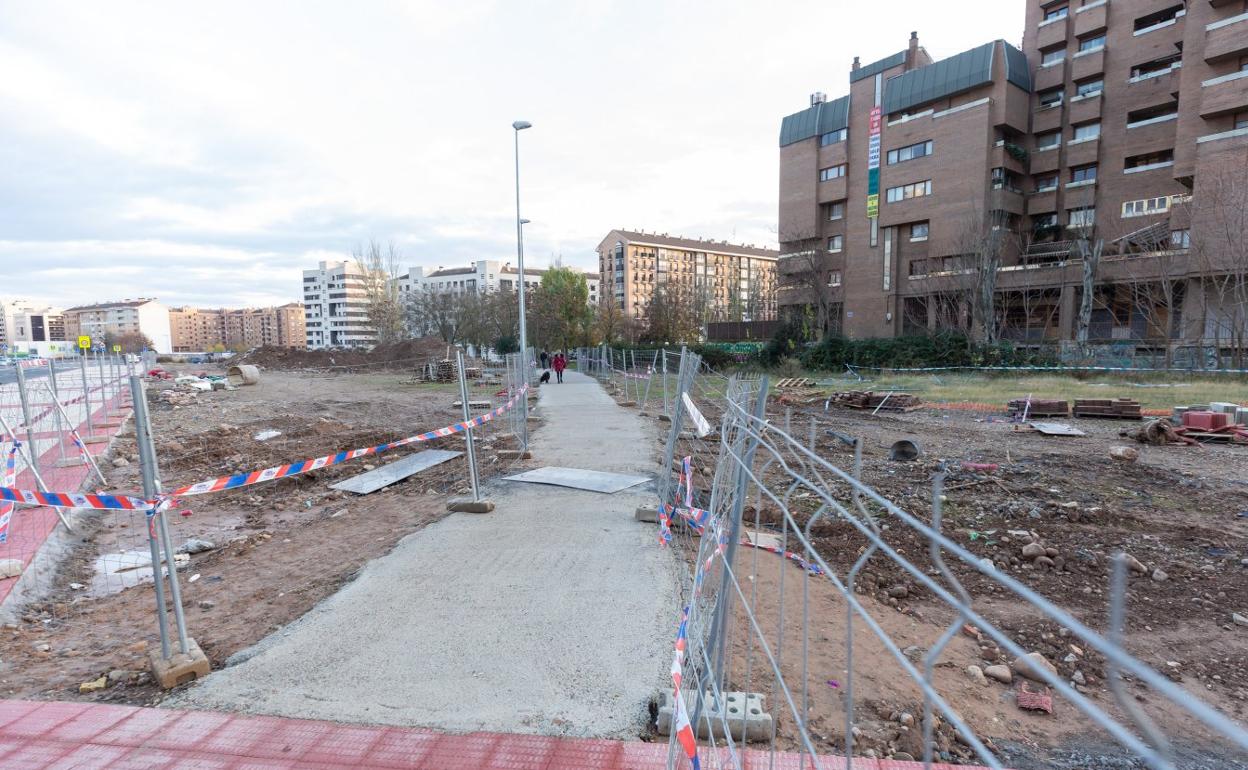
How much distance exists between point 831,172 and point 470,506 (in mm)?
50599

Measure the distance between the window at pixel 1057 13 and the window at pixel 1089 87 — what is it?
4.43 meters

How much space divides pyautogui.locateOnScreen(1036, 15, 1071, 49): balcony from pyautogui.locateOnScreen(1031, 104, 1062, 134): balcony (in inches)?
159

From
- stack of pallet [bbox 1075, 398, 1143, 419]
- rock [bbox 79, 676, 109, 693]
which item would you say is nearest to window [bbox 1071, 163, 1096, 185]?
stack of pallet [bbox 1075, 398, 1143, 419]

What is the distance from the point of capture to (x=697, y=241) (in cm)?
12188

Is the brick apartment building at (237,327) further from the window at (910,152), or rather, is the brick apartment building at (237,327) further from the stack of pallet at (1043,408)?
the stack of pallet at (1043,408)

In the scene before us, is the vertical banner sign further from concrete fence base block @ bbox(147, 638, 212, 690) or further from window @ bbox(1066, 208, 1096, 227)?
concrete fence base block @ bbox(147, 638, 212, 690)

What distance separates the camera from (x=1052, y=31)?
136 feet

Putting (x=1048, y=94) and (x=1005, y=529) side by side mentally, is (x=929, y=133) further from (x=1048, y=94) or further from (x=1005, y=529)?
(x=1005, y=529)

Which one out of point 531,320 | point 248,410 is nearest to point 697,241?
point 531,320

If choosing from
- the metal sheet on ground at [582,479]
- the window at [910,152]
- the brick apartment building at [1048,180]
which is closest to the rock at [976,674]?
the metal sheet on ground at [582,479]

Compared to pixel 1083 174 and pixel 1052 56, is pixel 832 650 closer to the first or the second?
pixel 1083 174

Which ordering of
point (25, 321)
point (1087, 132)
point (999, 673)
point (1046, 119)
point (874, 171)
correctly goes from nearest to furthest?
point (999, 673), point (1087, 132), point (1046, 119), point (874, 171), point (25, 321)

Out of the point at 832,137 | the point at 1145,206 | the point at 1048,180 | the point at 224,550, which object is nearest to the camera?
the point at 224,550

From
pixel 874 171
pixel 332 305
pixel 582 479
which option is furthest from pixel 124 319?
pixel 582 479
